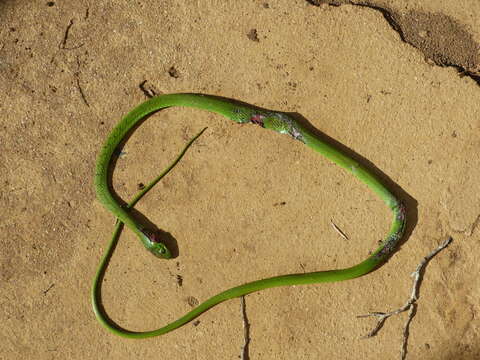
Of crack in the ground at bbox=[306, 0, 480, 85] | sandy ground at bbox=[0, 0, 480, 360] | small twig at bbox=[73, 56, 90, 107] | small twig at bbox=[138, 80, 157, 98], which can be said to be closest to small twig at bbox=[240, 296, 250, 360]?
sandy ground at bbox=[0, 0, 480, 360]

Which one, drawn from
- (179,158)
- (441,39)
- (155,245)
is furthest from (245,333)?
(441,39)

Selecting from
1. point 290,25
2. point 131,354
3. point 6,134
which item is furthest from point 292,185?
point 6,134

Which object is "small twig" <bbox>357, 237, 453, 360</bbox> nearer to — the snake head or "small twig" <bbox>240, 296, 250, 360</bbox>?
"small twig" <bbox>240, 296, 250, 360</bbox>

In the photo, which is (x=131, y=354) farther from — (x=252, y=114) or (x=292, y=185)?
(x=252, y=114)

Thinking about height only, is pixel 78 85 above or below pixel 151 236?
above

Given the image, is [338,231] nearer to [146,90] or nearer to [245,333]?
[245,333]

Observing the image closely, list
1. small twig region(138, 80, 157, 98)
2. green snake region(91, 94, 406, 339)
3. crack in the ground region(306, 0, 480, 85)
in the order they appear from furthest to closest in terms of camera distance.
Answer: small twig region(138, 80, 157, 98) < crack in the ground region(306, 0, 480, 85) < green snake region(91, 94, 406, 339)

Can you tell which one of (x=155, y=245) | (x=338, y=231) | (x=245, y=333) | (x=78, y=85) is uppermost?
(x=338, y=231)
